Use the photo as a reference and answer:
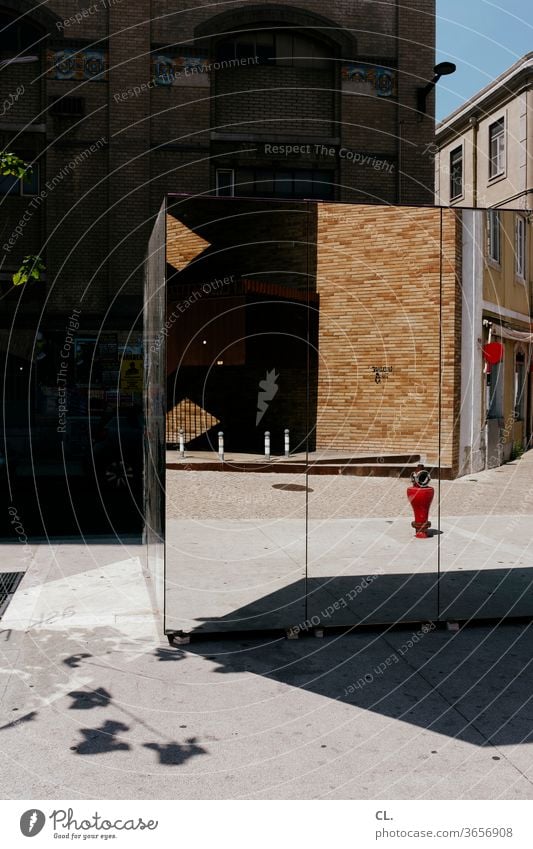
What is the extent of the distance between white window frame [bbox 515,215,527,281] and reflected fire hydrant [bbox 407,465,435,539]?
81.7 inches

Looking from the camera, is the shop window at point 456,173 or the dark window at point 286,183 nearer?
the dark window at point 286,183

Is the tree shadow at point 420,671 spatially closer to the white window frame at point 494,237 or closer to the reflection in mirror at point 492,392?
the reflection in mirror at point 492,392

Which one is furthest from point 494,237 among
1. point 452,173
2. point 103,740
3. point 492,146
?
point 452,173

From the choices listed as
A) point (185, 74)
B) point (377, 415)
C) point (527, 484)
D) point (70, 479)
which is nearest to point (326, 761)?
point (377, 415)

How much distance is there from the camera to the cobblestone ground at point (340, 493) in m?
6.96

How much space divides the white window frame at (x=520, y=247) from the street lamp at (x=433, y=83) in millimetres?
16425

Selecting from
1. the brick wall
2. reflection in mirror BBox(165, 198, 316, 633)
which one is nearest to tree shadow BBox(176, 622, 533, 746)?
reflection in mirror BBox(165, 198, 316, 633)

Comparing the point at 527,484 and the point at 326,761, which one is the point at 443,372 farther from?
the point at 326,761

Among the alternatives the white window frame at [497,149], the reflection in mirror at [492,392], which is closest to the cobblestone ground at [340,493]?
the reflection in mirror at [492,392]

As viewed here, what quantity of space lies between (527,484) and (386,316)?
2.08 metres

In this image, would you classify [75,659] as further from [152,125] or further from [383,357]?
[152,125]

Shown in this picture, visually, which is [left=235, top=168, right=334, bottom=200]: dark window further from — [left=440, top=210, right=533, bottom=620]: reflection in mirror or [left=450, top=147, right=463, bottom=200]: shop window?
[left=440, top=210, right=533, bottom=620]: reflection in mirror

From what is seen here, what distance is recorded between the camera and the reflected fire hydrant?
297 inches
